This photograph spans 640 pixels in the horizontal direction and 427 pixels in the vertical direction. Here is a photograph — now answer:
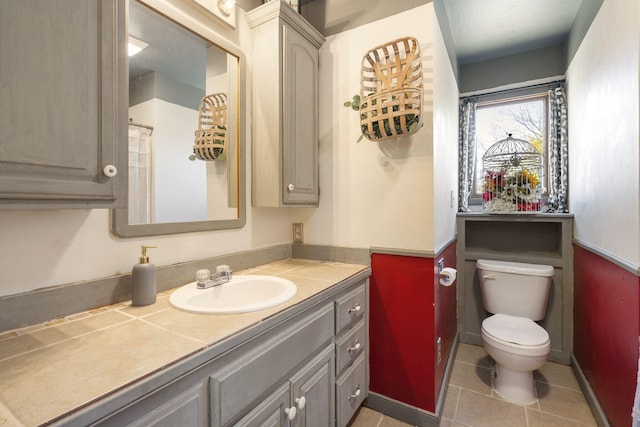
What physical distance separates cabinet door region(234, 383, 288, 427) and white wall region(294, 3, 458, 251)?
0.96 metres

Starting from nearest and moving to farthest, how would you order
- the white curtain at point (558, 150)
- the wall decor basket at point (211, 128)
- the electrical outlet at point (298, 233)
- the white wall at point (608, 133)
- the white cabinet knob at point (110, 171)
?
the white cabinet knob at point (110, 171) < the white wall at point (608, 133) < the wall decor basket at point (211, 128) < the electrical outlet at point (298, 233) < the white curtain at point (558, 150)

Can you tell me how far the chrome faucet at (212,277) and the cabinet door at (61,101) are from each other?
1.64 feet

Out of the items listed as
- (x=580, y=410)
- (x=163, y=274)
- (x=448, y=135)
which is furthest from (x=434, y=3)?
(x=580, y=410)

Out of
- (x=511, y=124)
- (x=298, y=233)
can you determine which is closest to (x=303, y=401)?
(x=298, y=233)

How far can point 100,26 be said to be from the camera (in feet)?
2.57

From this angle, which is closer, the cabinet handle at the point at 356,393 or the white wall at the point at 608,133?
the white wall at the point at 608,133

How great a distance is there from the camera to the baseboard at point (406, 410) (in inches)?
64.7

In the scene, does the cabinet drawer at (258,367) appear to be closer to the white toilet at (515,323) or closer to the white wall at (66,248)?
the white wall at (66,248)

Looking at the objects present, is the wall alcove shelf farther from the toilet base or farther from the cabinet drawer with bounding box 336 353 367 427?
the cabinet drawer with bounding box 336 353 367 427

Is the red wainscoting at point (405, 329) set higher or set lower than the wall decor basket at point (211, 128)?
lower

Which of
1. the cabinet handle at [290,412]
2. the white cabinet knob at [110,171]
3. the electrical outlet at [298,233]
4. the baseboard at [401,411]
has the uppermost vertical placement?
the white cabinet knob at [110,171]

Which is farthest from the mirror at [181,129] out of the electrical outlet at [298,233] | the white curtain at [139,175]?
the electrical outlet at [298,233]

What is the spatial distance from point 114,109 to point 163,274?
0.69 m

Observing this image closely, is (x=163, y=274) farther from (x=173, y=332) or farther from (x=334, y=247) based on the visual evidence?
(x=334, y=247)
